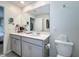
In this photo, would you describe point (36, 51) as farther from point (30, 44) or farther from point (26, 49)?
point (26, 49)

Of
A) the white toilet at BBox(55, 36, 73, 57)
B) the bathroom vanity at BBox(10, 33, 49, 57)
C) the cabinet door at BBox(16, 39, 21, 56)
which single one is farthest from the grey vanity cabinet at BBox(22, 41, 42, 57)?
the white toilet at BBox(55, 36, 73, 57)

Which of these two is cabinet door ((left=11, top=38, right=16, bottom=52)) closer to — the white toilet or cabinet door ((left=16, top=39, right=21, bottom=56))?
cabinet door ((left=16, top=39, right=21, bottom=56))

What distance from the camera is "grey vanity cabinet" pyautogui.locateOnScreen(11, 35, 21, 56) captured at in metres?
2.22

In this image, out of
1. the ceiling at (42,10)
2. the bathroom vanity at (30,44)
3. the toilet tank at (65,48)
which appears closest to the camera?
the toilet tank at (65,48)

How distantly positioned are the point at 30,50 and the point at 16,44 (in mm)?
636

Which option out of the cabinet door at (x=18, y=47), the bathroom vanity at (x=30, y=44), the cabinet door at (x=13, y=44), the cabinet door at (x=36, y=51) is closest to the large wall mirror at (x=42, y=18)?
the bathroom vanity at (x=30, y=44)

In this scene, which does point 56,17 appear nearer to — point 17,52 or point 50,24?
point 50,24

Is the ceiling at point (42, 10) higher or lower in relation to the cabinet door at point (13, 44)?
higher

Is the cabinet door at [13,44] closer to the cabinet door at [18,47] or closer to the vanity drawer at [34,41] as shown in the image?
the cabinet door at [18,47]

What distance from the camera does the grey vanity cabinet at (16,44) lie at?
2220mm

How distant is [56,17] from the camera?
1650mm

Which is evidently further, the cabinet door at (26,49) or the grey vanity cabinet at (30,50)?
the cabinet door at (26,49)

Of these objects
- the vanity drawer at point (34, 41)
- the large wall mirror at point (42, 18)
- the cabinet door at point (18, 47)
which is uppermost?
the large wall mirror at point (42, 18)

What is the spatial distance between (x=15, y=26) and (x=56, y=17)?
1.22 meters
